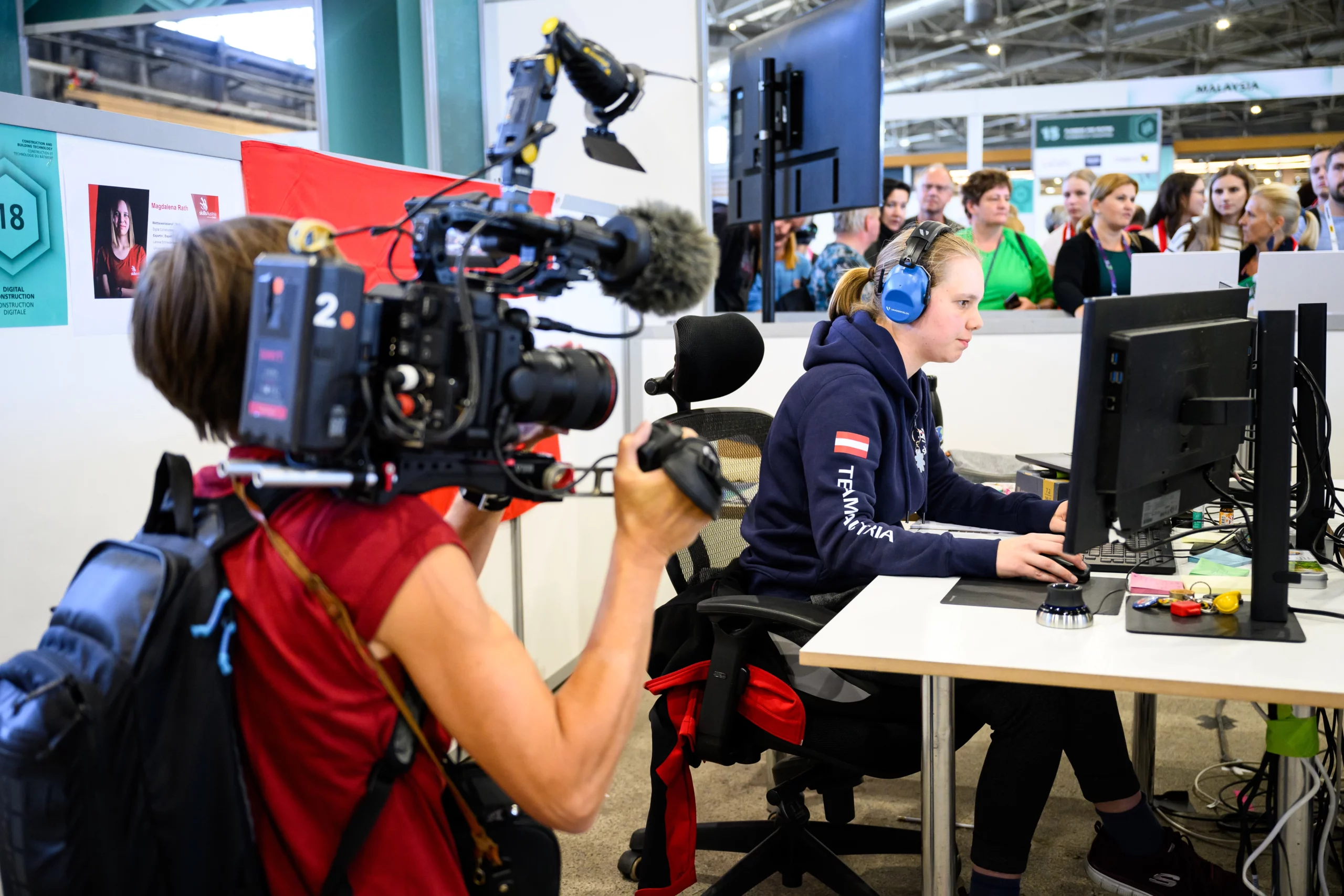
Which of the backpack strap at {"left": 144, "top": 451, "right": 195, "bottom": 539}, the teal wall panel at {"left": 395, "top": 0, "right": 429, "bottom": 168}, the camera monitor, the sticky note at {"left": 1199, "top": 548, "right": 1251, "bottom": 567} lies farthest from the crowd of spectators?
the backpack strap at {"left": 144, "top": 451, "right": 195, "bottom": 539}

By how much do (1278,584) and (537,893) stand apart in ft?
3.53

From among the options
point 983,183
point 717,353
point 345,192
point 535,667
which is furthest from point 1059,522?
point 983,183

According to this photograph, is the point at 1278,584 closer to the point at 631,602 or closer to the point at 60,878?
the point at 631,602

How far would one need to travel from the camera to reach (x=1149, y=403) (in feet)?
4.58

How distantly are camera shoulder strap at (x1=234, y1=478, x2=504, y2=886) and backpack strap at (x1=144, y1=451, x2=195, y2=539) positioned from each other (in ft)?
0.13

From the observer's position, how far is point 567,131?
12.6 ft

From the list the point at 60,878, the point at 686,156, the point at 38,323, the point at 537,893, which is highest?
the point at 686,156

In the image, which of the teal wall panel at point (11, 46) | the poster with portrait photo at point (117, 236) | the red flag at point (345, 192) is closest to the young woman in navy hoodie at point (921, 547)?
the red flag at point (345, 192)

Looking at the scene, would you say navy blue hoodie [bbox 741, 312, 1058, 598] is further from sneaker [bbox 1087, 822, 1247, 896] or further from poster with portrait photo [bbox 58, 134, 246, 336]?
poster with portrait photo [bbox 58, 134, 246, 336]

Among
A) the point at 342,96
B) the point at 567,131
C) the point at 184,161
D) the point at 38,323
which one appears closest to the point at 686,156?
the point at 567,131

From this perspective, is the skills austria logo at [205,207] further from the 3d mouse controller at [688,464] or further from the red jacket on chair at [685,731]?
the 3d mouse controller at [688,464]

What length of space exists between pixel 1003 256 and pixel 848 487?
2510mm

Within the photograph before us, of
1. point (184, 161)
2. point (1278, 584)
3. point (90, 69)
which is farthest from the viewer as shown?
point (90, 69)

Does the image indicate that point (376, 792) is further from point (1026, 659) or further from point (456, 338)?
point (1026, 659)
